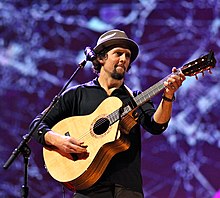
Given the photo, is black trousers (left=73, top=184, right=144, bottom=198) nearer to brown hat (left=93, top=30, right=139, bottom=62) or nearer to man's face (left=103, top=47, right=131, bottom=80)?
man's face (left=103, top=47, right=131, bottom=80)

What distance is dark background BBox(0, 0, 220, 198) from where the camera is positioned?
3941 mm

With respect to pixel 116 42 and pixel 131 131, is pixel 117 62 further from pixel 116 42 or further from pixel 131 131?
pixel 131 131

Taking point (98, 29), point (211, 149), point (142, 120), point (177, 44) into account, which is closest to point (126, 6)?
point (98, 29)

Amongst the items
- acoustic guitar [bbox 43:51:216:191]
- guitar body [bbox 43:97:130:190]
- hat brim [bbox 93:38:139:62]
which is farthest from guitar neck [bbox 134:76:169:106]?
hat brim [bbox 93:38:139:62]

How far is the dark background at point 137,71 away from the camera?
3941 millimetres

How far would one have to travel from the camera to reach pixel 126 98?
298cm

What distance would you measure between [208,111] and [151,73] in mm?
602

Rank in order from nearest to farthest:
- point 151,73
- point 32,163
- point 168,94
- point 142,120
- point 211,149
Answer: point 168,94, point 142,120, point 211,149, point 151,73, point 32,163

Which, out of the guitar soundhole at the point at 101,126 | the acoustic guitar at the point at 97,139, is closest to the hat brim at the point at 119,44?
the acoustic guitar at the point at 97,139

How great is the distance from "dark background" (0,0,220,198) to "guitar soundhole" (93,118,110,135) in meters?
1.25

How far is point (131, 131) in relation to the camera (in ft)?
9.45

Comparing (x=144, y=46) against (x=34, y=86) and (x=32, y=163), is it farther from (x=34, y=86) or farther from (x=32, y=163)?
(x=32, y=163)

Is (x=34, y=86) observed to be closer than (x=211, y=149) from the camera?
No

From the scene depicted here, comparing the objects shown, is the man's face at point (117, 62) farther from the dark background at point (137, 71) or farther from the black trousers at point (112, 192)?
the dark background at point (137, 71)
